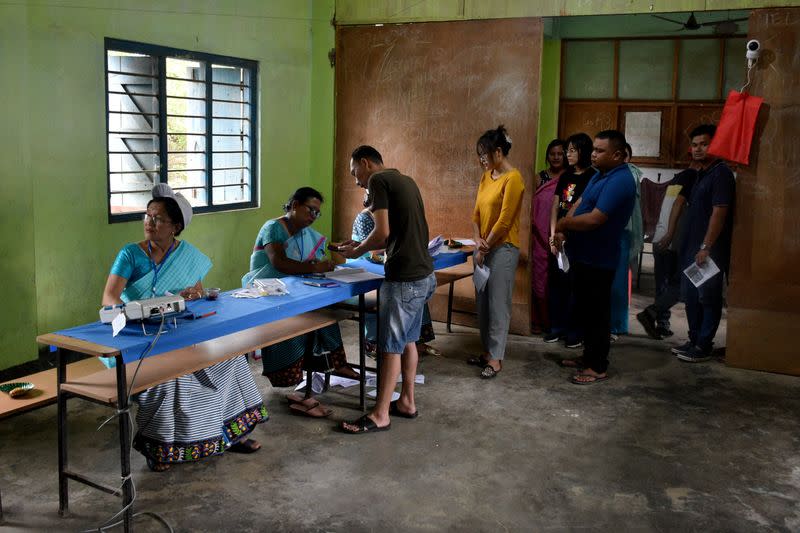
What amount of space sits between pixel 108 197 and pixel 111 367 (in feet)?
6.78

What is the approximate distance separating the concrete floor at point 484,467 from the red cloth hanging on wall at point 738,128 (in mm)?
1601

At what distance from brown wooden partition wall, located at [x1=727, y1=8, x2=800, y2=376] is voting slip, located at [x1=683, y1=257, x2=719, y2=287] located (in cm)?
15

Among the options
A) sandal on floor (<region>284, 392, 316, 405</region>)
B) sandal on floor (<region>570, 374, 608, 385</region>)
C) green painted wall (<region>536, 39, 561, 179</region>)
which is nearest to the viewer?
sandal on floor (<region>284, 392, 316, 405</region>)

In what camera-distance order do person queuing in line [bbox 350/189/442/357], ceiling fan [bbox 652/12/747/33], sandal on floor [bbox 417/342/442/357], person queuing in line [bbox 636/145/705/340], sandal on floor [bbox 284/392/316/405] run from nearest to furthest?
sandal on floor [bbox 284/392/316/405]
person queuing in line [bbox 350/189/442/357]
sandal on floor [bbox 417/342/442/357]
person queuing in line [bbox 636/145/705/340]
ceiling fan [bbox 652/12/747/33]

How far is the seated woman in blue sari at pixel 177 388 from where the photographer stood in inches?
140

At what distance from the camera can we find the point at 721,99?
966 cm

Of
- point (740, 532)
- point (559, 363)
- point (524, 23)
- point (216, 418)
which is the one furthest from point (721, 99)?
point (216, 418)

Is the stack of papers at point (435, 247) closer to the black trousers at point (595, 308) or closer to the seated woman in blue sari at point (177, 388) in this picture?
the black trousers at point (595, 308)

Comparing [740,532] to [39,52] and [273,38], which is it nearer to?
[39,52]

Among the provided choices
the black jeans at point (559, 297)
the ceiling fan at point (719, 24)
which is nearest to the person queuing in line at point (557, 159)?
the black jeans at point (559, 297)

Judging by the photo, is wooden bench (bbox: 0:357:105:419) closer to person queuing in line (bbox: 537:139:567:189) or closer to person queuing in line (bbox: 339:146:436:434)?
person queuing in line (bbox: 339:146:436:434)

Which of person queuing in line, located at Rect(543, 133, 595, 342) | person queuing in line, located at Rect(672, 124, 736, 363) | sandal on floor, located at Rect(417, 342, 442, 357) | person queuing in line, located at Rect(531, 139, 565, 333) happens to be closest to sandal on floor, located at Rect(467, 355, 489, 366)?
sandal on floor, located at Rect(417, 342, 442, 357)

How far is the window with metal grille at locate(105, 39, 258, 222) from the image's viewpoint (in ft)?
17.8

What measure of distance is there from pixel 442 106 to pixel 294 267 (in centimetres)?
266
